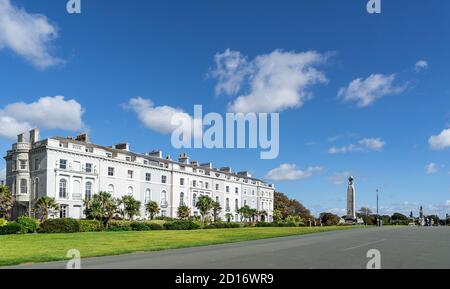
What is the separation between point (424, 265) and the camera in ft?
48.9

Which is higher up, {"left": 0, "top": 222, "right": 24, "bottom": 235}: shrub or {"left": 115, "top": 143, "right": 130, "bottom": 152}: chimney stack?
{"left": 115, "top": 143, "right": 130, "bottom": 152}: chimney stack

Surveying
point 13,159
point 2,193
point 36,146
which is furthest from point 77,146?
point 2,193

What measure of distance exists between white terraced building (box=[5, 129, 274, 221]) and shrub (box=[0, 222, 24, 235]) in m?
21.8

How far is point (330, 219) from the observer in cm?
9400

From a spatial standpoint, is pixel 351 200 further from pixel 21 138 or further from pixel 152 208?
pixel 21 138

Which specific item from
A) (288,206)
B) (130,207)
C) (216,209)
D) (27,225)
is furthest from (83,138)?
(288,206)

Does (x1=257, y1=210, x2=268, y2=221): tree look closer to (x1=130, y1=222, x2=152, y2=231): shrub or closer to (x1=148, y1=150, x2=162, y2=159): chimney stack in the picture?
(x1=148, y1=150, x2=162, y2=159): chimney stack

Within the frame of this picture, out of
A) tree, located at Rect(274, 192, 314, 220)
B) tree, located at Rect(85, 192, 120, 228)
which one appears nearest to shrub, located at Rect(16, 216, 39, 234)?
tree, located at Rect(85, 192, 120, 228)

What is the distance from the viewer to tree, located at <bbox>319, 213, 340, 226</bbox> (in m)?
92.1

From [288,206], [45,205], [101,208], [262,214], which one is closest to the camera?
Answer: [45,205]

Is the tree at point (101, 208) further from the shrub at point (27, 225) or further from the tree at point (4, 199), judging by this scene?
the shrub at point (27, 225)

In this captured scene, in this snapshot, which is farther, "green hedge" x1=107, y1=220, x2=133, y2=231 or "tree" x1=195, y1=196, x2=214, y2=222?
"tree" x1=195, y1=196, x2=214, y2=222

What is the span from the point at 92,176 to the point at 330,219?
51894 mm
